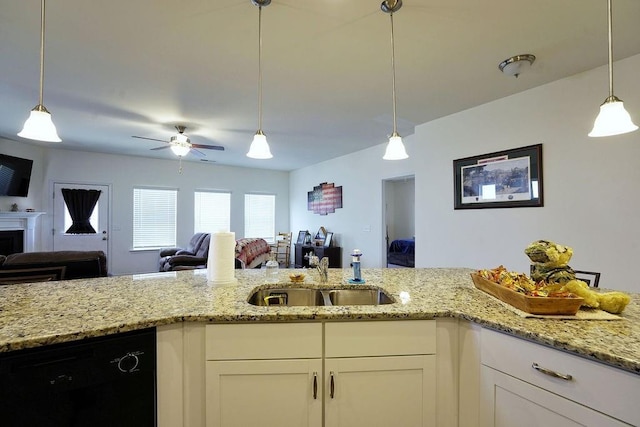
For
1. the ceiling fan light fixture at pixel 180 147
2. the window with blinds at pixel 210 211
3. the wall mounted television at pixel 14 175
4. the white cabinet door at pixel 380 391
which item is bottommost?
the white cabinet door at pixel 380 391

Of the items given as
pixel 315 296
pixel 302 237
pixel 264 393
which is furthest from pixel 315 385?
pixel 302 237

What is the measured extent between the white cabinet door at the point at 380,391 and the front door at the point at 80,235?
6.14 metres

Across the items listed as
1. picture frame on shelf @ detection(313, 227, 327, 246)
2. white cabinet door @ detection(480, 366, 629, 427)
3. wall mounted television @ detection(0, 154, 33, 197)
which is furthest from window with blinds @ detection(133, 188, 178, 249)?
white cabinet door @ detection(480, 366, 629, 427)

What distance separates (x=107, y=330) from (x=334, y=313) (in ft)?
2.70

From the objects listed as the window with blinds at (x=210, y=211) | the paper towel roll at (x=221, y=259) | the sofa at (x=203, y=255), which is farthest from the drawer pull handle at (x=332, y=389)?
the window with blinds at (x=210, y=211)

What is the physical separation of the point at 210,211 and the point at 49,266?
4.28m

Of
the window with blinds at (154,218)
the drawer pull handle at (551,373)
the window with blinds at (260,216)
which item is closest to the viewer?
the drawer pull handle at (551,373)

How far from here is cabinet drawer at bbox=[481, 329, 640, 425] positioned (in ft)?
2.68

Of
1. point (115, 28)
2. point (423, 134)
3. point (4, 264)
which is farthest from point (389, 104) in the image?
point (4, 264)

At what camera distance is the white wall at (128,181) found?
5328mm

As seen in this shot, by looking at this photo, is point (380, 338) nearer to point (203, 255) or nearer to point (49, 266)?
point (49, 266)

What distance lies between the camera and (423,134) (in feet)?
12.7

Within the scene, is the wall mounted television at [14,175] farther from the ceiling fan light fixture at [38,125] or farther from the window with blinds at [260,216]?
the ceiling fan light fixture at [38,125]

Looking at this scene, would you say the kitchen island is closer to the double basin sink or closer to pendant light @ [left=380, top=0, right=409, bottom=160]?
the double basin sink
